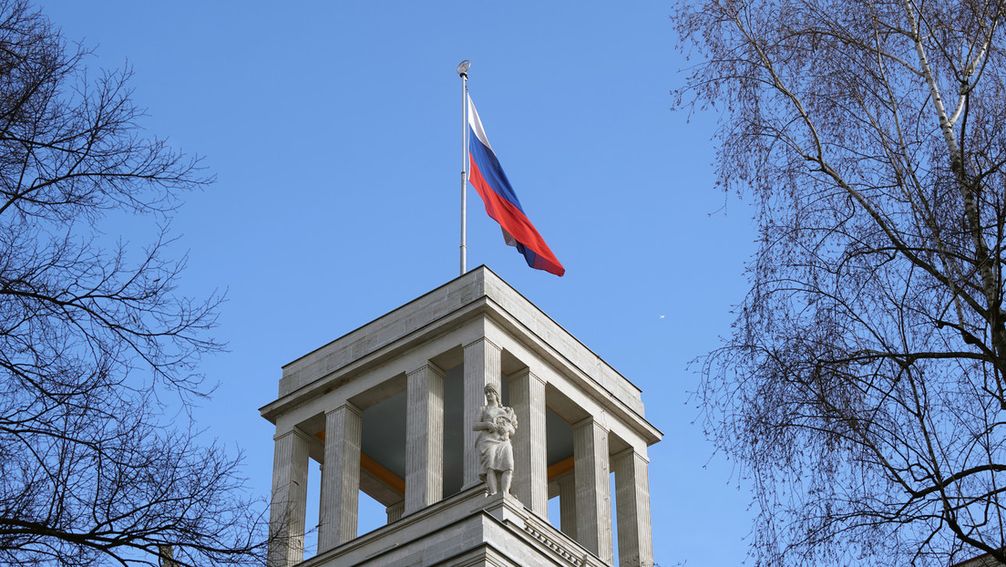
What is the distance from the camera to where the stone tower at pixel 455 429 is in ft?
136

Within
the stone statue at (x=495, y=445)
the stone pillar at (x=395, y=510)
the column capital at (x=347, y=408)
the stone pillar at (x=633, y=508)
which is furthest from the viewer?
the stone pillar at (x=395, y=510)

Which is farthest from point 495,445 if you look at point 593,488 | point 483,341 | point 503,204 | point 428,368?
point 503,204

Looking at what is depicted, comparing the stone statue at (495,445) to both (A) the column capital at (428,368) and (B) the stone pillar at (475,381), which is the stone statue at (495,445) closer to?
(B) the stone pillar at (475,381)

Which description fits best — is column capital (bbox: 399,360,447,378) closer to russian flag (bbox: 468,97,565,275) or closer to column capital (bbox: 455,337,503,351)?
column capital (bbox: 455,337,503,351)

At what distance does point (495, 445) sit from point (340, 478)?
5886mm

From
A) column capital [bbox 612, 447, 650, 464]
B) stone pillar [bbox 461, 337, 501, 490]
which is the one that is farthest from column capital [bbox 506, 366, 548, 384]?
column capital [bbox 612, 447, 650, 464]

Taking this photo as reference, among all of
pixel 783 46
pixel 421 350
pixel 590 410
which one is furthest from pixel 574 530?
pixel 783 46

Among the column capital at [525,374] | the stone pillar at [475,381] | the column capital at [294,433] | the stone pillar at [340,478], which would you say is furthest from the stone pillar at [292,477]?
the column capital at [525,374]

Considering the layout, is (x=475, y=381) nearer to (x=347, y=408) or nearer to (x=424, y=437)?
(x=424, y=437)

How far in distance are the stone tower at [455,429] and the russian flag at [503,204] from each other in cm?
356

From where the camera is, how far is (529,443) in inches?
1670

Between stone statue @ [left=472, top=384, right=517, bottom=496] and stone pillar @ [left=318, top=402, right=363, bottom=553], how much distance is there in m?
4.93

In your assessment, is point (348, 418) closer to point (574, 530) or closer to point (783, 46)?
point (574, 530)

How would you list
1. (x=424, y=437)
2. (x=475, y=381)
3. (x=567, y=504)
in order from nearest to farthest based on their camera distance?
(x=475, y=381) → (x=424, y=437) → (x=567, y=504)
